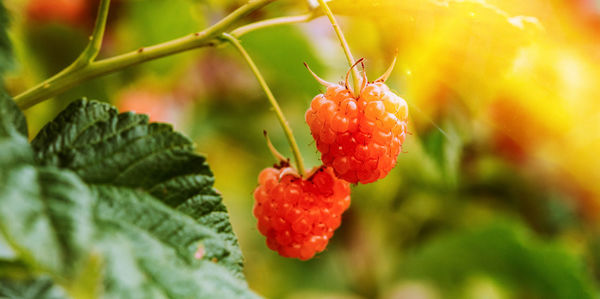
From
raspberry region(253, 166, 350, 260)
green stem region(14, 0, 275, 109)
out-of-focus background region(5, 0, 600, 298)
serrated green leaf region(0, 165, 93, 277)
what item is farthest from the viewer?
out-of-focus background region(5, 0, 600, 298)

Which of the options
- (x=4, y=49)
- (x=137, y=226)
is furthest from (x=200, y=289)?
(x=4, y=49)

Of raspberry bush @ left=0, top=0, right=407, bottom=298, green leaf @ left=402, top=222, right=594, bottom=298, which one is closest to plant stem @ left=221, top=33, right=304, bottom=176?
raspberry bush @ left=0, top=0, right=407, bottom=298

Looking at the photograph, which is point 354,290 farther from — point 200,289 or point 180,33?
point 200,289

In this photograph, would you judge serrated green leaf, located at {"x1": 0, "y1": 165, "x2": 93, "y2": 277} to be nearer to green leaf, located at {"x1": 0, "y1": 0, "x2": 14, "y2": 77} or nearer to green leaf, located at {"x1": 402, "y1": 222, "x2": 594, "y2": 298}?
green leaf, located at {"x1": 0, "y1": 0, "x2": 14, "y2": 77}

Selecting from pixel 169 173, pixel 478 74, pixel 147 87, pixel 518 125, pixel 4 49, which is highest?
pixel 4 49

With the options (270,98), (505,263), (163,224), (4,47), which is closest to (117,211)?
(163,224)

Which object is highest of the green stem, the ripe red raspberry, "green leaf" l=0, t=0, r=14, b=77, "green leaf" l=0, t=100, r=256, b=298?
"green leaf" l=0, t=0, r=14, b=77
